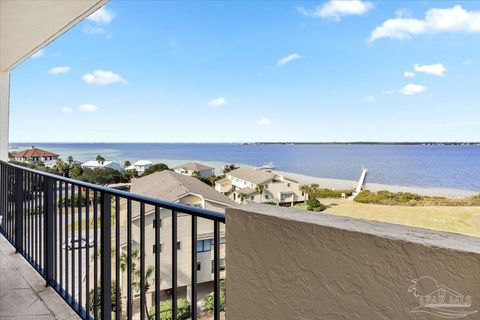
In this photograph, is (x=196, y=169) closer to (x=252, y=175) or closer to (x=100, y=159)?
(x=252, y=175)

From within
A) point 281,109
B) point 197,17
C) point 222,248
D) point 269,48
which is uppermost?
point 197,17

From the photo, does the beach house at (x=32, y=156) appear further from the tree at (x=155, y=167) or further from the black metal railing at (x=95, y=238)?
the tree at (x=155, y=167)

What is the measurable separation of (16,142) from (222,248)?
17.2ft

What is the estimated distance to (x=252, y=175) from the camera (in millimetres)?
3219

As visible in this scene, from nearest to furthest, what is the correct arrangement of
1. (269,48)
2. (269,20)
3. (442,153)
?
1. (442,153)
2. (269,20)
3. (269,48)

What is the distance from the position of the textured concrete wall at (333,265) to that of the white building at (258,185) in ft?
3.26

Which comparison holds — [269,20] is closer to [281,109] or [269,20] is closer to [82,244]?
[281,109]

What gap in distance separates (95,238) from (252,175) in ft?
5.67

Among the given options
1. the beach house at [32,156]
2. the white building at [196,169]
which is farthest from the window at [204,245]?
the beach house at [32,156]

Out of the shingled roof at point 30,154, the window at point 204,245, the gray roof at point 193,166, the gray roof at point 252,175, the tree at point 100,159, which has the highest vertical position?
the shingled roof at point 30,154

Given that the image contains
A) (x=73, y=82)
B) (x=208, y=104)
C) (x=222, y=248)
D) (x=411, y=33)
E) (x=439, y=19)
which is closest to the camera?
(x=222, y=248)

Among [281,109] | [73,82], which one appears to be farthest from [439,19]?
[73,82]

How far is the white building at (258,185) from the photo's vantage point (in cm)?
218

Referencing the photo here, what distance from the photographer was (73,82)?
1357 centimetres
